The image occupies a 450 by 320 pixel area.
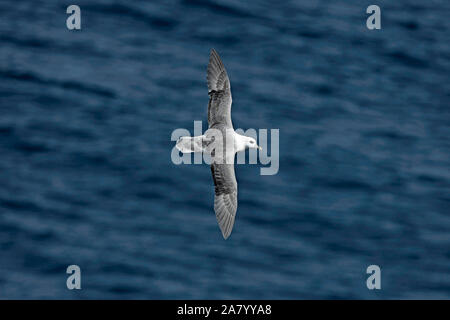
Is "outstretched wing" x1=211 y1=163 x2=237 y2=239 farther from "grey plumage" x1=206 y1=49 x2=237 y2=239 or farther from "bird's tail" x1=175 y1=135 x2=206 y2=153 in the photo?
"bird's tail" x1=175 y1=135 x2=206 y2=153

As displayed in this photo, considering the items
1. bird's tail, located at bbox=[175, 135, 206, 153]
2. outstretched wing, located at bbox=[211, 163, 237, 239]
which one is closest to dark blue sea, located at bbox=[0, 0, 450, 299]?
outstretched wing, located at bbox=[211, 163, 237, 239]

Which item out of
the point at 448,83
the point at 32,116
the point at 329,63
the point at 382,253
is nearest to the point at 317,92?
the point at 329,63

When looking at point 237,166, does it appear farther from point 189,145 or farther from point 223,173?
point 189,145

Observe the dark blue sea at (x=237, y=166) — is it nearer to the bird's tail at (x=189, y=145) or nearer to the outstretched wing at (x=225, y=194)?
the outstretched wing at (x=225, y=194)

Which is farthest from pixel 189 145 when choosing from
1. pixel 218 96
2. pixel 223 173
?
pixel 218 96

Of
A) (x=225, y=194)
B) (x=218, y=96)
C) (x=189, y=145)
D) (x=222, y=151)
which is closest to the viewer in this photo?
(x=189, y=145)

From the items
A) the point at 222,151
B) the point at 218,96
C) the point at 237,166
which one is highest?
the point at 218,96

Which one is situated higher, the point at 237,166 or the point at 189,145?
the point at 237,166
